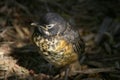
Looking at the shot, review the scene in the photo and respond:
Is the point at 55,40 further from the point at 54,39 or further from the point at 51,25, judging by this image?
the point at 51,25

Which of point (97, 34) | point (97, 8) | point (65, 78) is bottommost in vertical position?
point (65, 78)

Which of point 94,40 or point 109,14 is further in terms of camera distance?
point 109,14

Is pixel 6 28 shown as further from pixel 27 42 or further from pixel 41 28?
pixel 41 28

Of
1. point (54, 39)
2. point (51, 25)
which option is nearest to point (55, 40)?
point (54, 39)

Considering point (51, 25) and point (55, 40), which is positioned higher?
point (51, 25)

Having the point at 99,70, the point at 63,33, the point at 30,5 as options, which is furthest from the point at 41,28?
the point at 30,5
